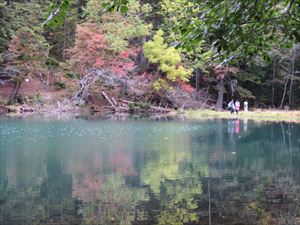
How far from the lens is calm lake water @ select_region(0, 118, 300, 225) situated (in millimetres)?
6410

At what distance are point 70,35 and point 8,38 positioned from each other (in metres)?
5.90

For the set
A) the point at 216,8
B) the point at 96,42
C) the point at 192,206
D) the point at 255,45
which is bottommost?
the point at 192,206

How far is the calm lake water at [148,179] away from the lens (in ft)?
21.0

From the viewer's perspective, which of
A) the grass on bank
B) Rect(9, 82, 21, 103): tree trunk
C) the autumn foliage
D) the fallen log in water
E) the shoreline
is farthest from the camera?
the fallen log in water

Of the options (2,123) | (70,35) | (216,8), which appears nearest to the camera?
(216,8)

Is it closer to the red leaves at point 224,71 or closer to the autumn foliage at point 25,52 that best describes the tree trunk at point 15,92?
the autumn foliage at point 25,52

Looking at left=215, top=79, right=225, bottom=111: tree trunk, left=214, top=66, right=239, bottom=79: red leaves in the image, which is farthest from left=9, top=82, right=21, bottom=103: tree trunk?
left=215, top=79, right=225, bottom=111: tree trunk

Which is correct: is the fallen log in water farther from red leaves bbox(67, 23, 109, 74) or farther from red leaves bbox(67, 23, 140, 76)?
red leaves bbox(67, 23, 109, 74)

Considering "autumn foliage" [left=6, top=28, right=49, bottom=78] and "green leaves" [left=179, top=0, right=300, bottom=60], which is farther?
"autumn foliage" [left=6, top=28, right=49, bottom=78]

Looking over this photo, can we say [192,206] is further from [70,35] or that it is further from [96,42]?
[70,35]

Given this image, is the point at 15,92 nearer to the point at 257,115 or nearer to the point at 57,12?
the point at 257,115

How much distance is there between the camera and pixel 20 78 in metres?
26.8

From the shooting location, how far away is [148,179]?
9.05 metres

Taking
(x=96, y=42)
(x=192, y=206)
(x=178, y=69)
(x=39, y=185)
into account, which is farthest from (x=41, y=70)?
(x=192, y=206)
